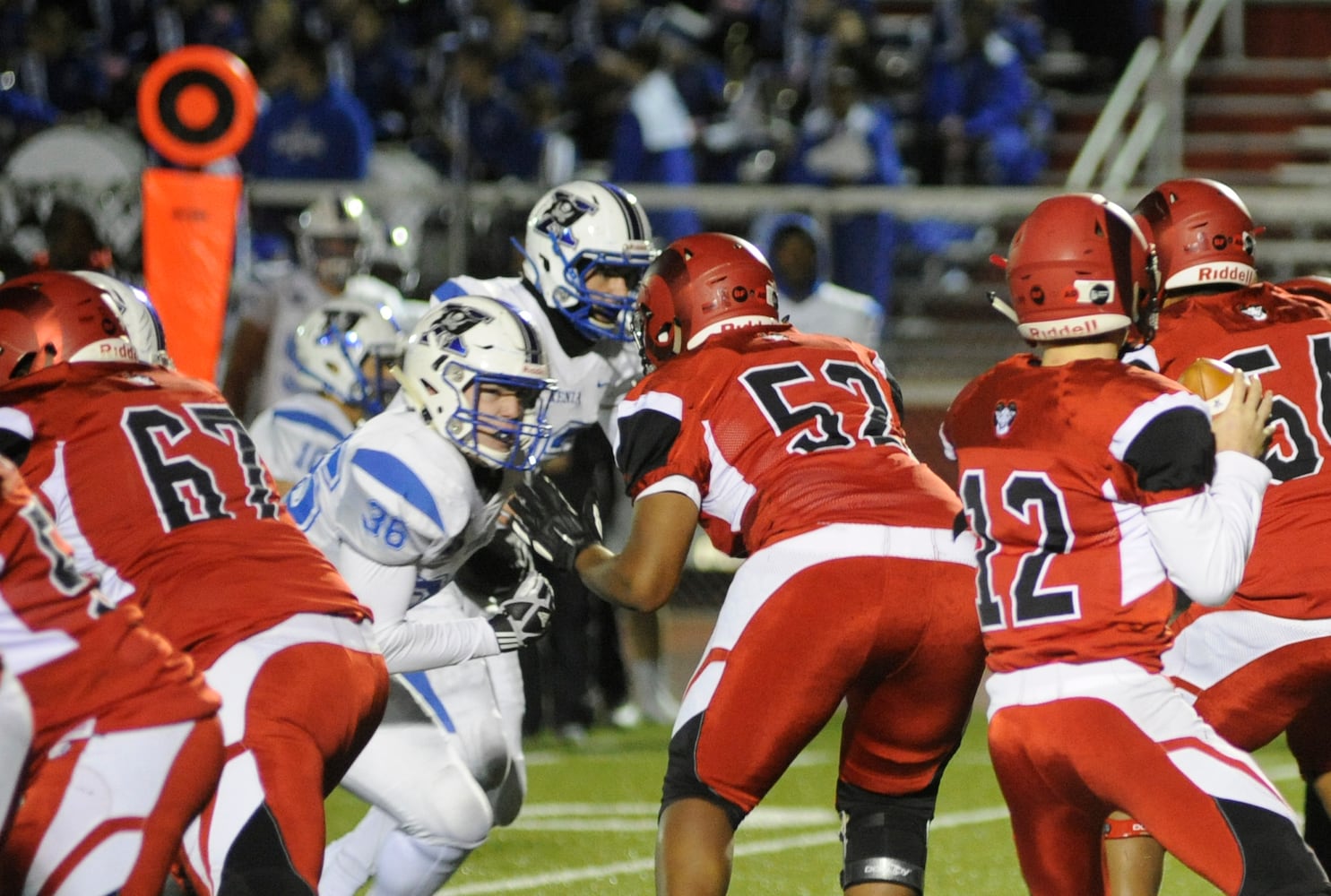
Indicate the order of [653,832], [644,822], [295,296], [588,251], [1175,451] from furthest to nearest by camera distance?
[295,296] → [644,822] → [653,832] → [588,251] → [1175,451]

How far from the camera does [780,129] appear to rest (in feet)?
35.8

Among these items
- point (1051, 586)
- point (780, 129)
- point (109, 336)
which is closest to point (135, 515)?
point (109, 336)

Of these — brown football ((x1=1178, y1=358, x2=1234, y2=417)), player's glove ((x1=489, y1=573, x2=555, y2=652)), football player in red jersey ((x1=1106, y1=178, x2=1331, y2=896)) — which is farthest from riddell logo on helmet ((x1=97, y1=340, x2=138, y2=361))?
football player in red jersey ((x1=1106, y1=178, x2=1331, y2=896))

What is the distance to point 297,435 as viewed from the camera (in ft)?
20.1

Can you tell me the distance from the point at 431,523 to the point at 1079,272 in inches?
54.9

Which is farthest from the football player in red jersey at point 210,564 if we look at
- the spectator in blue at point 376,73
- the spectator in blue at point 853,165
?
the spectator in blue at point 376,73

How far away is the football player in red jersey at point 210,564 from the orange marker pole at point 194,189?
4.57 meters

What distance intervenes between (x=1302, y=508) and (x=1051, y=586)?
44.6 inches

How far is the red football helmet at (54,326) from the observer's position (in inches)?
145

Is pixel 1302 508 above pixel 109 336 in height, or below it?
below

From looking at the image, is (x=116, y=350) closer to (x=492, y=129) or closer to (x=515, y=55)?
(x=492, y=129)

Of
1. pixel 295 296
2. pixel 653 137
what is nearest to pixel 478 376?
pixel 295 296

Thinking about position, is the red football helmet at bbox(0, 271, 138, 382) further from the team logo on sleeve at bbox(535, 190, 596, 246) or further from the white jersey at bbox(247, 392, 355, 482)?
the white jersey at bbox(247, 392, 355, 482)

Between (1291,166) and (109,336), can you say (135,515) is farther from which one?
(1291,166)
